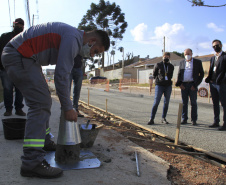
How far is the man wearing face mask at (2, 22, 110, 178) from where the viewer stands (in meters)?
2.30

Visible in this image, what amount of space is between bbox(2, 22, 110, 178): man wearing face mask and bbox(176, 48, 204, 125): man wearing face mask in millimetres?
4070

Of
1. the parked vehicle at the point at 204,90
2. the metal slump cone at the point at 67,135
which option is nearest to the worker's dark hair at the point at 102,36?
the metal slump cone at the point at 67,135

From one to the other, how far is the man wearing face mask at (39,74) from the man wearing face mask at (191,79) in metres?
4.07

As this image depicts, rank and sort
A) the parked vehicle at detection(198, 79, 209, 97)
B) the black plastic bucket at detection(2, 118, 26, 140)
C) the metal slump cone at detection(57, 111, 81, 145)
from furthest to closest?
the parked vehicle at detection(198, 79, 209, 97) → the black plastic bucket at detection(2, 118, 26, 140) → the metal slump cone at detection(57, 111, 81, 145)

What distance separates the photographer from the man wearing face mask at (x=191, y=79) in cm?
576

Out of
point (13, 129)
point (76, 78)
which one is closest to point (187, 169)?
point (13, 129)

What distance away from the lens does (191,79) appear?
576 centimetres

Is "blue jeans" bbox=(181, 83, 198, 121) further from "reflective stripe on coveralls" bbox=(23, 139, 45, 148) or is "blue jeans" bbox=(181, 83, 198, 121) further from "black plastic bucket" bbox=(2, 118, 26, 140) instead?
"reflective stripe on coveralls" bbox=(23, 139, 45, 148)

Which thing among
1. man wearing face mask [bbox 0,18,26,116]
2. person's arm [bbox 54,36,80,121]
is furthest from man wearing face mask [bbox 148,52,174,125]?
person's arm [bbox 54,36,80,121]

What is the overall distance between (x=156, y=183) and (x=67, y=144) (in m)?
1.12

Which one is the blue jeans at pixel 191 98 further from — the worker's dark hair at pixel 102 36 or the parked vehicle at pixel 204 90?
the parked vehicle at pixel 204 90

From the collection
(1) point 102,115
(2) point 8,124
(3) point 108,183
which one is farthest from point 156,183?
(1) point 102,115

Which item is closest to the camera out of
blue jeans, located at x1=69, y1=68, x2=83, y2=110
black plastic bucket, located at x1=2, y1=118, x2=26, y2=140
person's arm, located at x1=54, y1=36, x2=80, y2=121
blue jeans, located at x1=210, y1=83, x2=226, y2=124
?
person's arm, located at x1=54, y1=36, x2=80, y2=121

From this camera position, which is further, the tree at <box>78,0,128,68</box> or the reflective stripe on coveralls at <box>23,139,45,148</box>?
the tree at <box>78,0,128,68</box>
